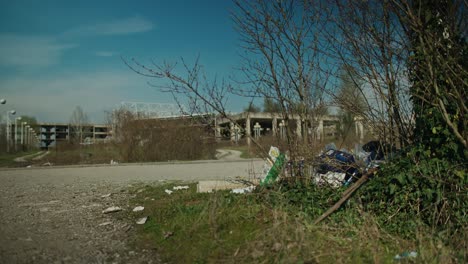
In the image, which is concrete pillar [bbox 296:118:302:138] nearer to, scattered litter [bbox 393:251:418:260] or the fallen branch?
the fallen branch

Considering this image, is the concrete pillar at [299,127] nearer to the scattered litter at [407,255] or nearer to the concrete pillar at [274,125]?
the concrete pillar at [274,125]

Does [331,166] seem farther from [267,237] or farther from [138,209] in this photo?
[138,209]

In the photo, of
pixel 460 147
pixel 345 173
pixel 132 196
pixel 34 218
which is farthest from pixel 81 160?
pixel 460 147

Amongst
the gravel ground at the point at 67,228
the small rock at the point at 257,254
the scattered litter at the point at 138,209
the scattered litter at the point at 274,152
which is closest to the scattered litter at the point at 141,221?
the gravel ground at the point at 67,228

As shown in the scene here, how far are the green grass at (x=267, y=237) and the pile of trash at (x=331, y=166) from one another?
0.73 m

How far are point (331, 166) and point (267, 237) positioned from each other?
6.53ft

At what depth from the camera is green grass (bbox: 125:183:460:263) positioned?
122 inches

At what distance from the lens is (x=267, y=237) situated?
11.1 ft

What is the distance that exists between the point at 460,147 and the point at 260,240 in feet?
7.74

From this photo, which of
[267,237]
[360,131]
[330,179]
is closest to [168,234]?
[267,237]

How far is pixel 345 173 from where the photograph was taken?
5059mm

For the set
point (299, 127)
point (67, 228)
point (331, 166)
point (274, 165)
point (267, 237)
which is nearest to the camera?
point (267, 237)

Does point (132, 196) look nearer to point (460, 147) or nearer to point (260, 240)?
point (260, 240)

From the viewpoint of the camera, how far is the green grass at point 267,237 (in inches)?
122
